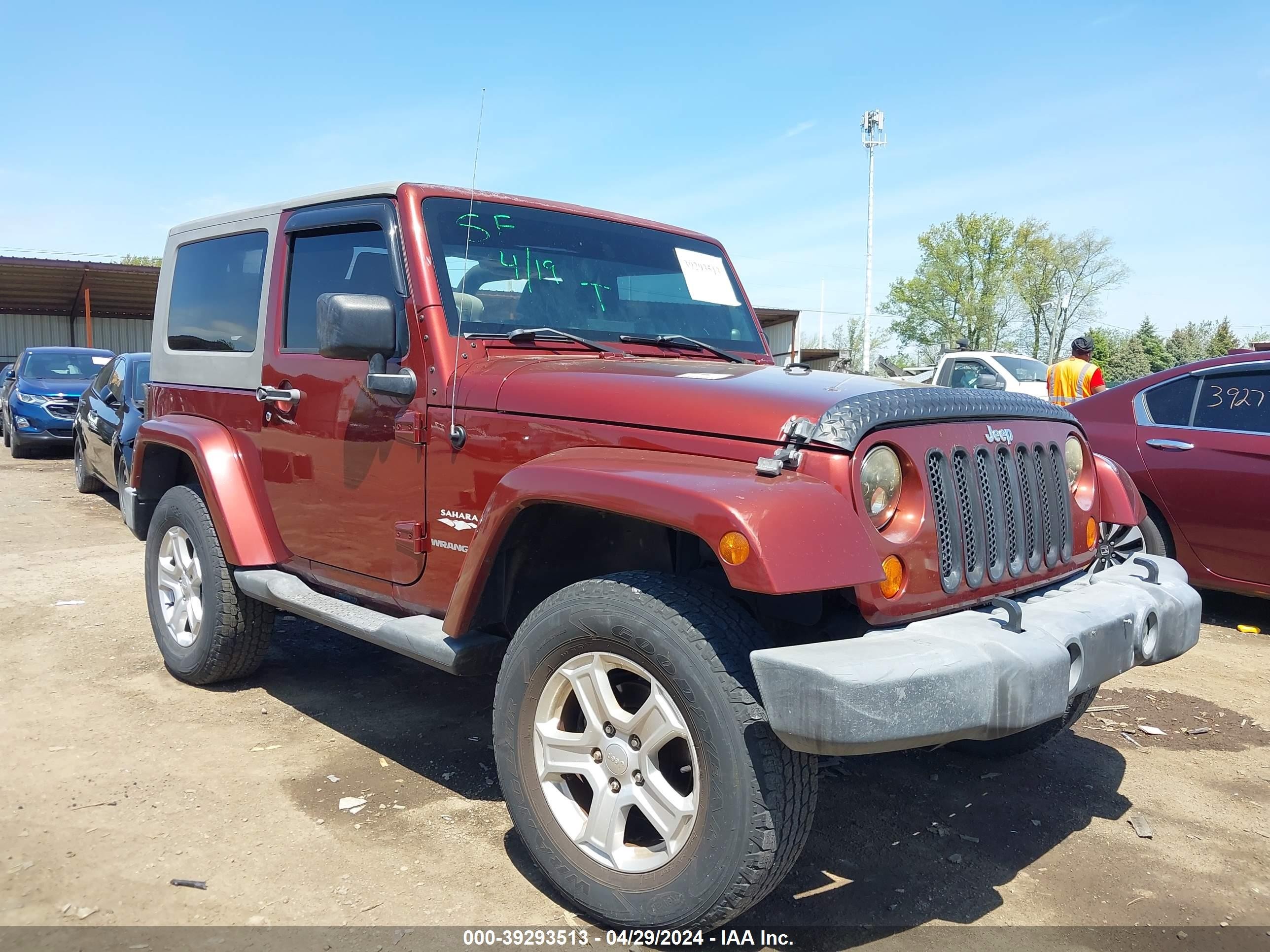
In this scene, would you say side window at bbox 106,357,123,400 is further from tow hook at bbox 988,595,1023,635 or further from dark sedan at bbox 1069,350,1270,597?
tow hook at bbox 988,595,1023,635

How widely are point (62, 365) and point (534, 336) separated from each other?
14150 mm

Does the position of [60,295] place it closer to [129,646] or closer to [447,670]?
[129,646]

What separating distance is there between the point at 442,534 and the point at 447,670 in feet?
1.44

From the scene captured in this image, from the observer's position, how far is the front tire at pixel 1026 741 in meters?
3.44

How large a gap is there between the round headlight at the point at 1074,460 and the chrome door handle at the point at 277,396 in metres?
2.73

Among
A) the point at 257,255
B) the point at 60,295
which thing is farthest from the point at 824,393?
the point at 60,295

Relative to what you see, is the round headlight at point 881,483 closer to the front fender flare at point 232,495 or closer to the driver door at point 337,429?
the driver door at point 337,429

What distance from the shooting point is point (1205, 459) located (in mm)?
5523

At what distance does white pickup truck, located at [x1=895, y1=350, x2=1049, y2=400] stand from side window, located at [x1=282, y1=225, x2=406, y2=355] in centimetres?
1031

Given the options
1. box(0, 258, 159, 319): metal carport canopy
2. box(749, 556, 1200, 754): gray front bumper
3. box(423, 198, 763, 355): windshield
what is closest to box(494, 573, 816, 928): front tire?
box(749, 556, 1200, 754): gray front bumper

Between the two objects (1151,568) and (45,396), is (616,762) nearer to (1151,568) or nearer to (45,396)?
(1151,568)

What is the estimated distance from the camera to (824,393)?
253 centimetres

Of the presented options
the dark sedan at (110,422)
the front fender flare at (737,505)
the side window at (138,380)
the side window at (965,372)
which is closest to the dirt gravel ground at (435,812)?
the front fender flare at (737,505)

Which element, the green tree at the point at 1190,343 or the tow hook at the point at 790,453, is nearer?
the tow hook at the point at 790,453
